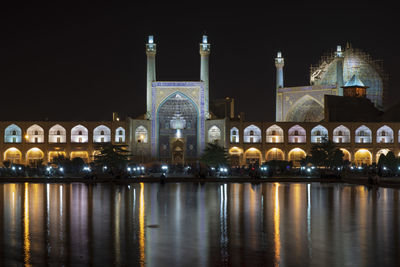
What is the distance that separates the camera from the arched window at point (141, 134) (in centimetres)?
4171

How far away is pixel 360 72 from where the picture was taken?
46.8 m

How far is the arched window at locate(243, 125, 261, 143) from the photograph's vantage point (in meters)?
42.7

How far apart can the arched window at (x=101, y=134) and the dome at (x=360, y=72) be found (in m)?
17.4

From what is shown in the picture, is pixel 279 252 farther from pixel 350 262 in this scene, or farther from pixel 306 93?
pixel 306 93

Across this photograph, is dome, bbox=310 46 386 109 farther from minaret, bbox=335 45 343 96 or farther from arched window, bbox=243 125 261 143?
arched window, bbox=243 125 261 143

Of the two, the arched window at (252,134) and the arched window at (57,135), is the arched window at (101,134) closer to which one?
the arched window at (57,135)

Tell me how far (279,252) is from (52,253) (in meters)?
2.88

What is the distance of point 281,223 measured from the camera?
398 inches

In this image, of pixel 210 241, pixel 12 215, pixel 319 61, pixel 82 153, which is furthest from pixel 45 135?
pixel 210 241

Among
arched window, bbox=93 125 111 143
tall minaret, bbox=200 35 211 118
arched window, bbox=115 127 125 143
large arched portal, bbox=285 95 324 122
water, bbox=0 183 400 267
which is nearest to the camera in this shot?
water, bbox=0 183 400 267

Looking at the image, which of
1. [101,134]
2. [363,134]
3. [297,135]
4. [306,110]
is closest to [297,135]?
[297,135]

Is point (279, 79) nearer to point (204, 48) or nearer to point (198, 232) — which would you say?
point (204, 48)

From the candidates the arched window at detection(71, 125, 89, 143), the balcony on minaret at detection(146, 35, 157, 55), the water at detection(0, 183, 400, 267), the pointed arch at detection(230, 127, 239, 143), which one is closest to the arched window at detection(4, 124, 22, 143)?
the arched window at detection(71, 125, 89, 143)

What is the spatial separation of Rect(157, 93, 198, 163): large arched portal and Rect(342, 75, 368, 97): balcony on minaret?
1173 centimetres
